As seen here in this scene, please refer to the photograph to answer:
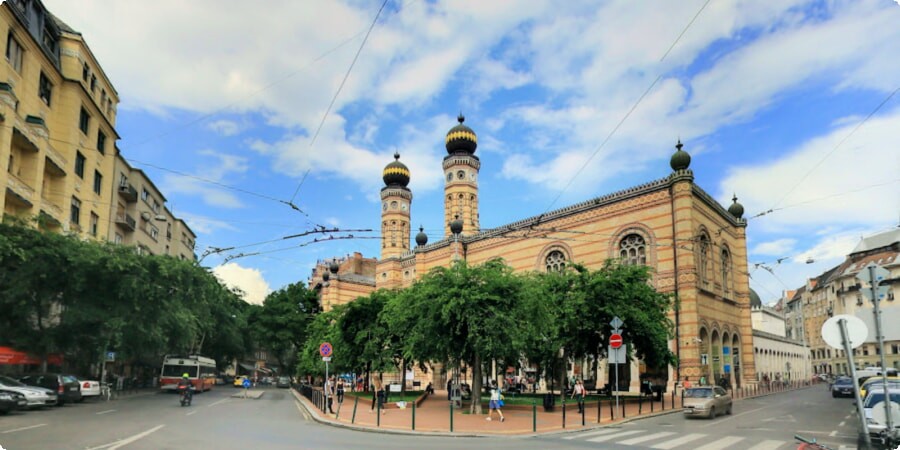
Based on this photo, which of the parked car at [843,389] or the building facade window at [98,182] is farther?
the building facade window at [98,182]

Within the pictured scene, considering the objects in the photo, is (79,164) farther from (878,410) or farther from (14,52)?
(878,410)

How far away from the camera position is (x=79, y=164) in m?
36.4

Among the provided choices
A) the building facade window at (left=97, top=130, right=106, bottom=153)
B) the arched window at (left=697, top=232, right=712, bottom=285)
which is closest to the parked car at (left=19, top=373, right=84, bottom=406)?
the building facade window at (left=97, top=130, right=106, bottom=153)

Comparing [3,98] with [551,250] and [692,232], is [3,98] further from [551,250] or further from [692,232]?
[692,232]

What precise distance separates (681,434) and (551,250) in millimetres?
27286

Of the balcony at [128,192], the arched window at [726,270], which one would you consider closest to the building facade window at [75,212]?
the balcony at [128,192]

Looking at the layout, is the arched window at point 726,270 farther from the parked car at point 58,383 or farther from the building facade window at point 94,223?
the building facade window at point 94,223

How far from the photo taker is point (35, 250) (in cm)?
2680

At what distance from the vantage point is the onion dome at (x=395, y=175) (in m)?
68.7

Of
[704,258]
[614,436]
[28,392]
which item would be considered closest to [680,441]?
[614,436]

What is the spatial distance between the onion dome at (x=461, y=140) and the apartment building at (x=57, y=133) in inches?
1139

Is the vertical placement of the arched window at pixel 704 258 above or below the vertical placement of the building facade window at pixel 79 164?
below

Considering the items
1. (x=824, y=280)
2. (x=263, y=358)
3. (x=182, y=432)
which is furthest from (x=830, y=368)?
(x=263, y=358)

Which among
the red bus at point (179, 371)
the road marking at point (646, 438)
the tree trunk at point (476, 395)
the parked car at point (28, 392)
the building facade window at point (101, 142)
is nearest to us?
the road marking at point (646, 438)
